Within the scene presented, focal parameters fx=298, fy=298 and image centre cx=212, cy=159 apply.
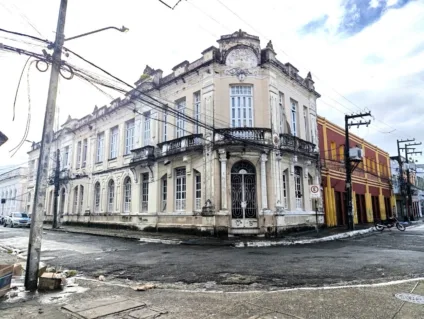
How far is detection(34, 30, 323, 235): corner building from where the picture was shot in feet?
51.1

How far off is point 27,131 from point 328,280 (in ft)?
24.6

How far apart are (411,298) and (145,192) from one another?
1736 centimetres

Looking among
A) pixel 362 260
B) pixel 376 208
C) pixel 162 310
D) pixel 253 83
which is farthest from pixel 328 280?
pixel 376 208

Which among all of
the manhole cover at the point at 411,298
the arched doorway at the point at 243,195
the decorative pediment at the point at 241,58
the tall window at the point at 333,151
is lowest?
the manhole cover at the point at 411,298

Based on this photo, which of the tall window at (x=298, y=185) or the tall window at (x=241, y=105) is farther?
the tall window at (x=298, y=185)

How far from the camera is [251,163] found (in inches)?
631

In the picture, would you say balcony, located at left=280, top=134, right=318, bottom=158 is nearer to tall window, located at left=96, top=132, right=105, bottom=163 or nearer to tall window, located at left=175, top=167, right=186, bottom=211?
tall window, located at left=175, top=167, right=186, bottom=211

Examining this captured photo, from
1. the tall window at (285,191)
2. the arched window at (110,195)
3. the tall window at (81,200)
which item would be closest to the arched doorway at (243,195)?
Result: the tall window at (285,191)

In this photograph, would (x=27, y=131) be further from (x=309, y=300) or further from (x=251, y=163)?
(x=251, y=163)

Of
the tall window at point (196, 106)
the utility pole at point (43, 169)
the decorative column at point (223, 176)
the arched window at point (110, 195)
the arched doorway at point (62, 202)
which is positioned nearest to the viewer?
the utility pole at point (43, 169)

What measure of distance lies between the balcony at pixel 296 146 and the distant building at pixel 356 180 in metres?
2.83

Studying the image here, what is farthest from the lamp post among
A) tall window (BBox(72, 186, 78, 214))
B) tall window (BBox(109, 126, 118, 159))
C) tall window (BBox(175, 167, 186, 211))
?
tall window (BBox(72, 186, 78, 214))

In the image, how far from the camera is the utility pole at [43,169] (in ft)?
19.4

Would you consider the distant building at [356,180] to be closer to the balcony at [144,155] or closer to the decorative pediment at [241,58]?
the decorative pediment at [241,58]
